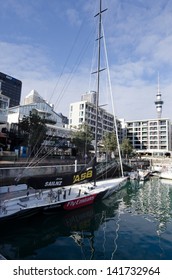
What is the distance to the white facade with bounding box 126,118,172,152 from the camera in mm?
116562

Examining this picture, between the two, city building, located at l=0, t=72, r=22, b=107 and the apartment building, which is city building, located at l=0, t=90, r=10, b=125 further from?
city building, located at l=0, t=72, r=22, b=107

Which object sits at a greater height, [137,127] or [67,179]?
[137,127]

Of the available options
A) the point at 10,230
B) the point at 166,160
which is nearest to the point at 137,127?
the point at 166,160

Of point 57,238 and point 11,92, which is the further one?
point 11,92

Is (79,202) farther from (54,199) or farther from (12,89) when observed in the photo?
(12,89)

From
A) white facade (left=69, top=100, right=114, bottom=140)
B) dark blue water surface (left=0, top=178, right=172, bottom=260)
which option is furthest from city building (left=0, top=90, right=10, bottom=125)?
white facade (left=69, top=100, right=114, bottom=140)

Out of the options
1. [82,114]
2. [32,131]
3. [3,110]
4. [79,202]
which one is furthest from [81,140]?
[82,114]

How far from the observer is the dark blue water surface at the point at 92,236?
10.8 meters

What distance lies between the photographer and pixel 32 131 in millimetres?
40656

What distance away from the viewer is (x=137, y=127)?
12688cm

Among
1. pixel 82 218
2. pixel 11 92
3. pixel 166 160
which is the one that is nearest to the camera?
pixel 82 218
